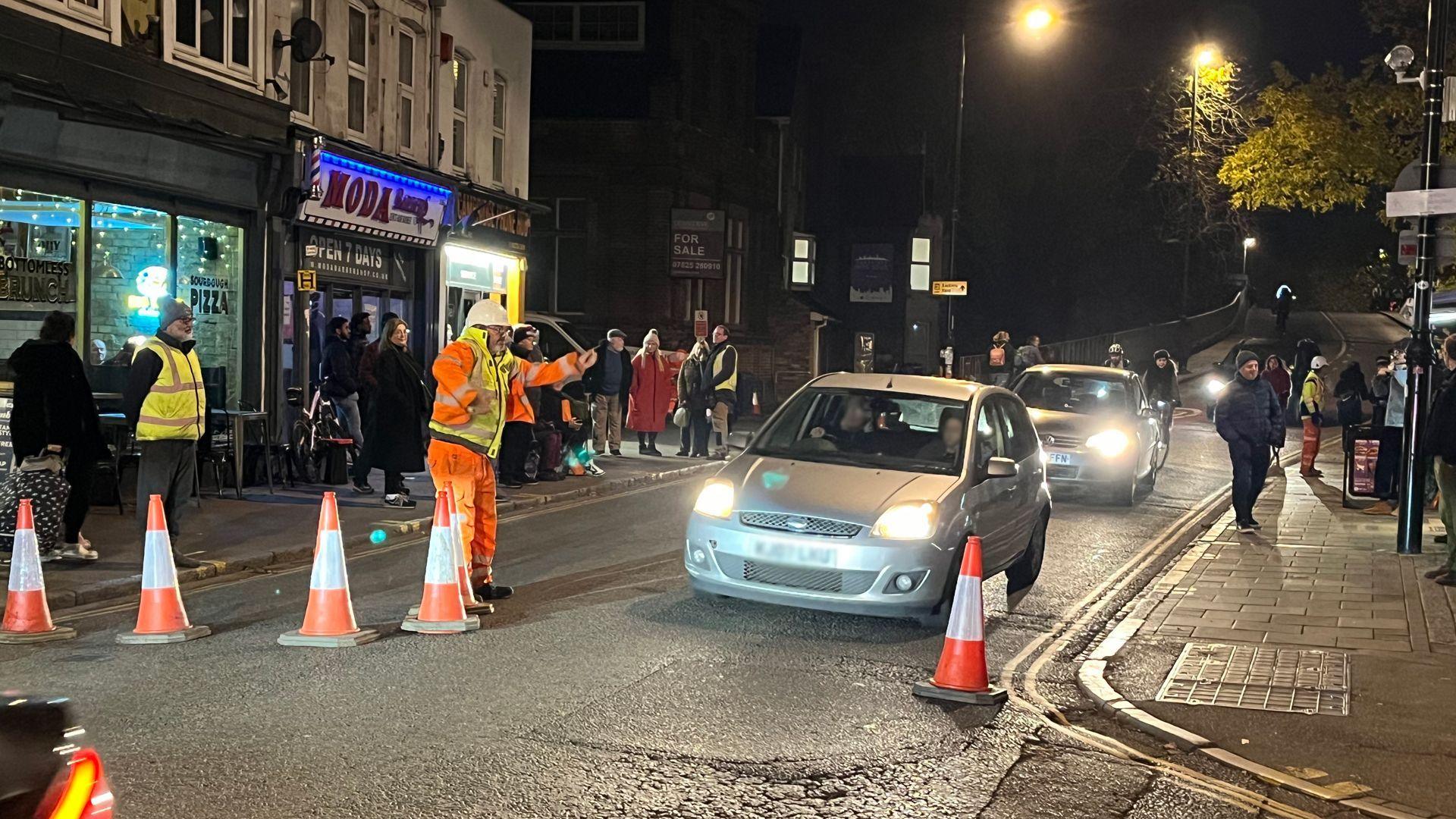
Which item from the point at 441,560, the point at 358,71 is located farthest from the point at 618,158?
the point at 441,560

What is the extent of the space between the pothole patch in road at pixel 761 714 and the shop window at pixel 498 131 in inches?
763

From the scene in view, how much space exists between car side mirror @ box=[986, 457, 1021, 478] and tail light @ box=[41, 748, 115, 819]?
743 centimetres

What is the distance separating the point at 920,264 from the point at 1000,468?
4245 cm

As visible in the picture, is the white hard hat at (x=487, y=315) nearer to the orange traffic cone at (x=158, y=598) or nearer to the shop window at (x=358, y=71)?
the orange traffic cone at (x=158, y=598)

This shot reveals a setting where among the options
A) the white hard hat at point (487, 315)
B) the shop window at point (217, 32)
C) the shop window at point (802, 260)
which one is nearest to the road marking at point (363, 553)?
the white hard hat at point (487, 315)

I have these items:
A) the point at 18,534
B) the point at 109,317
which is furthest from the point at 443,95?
the point at 18,534

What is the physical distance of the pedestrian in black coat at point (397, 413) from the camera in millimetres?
14430

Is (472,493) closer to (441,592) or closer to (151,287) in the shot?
(441,592)

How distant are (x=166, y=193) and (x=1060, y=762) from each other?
12.5m

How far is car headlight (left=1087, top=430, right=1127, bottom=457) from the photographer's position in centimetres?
1694

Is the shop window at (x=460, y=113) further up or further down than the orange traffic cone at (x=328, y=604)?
further up

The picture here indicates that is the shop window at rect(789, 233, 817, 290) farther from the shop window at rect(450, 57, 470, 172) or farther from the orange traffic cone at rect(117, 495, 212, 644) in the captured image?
the orange traffic cone at rect(117, 495, 212, 644)

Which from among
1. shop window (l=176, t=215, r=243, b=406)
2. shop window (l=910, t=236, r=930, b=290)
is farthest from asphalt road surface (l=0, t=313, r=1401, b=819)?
shop window (l=910, t=236, r=930, b=290)

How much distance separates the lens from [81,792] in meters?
2.74
